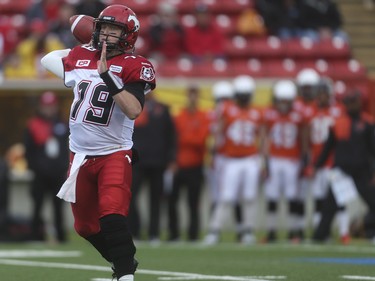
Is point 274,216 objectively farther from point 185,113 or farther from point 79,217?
point 79,217

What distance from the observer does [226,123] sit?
528 inches

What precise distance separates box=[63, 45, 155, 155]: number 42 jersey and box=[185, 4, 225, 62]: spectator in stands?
10165mm

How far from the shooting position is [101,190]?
21.2ft

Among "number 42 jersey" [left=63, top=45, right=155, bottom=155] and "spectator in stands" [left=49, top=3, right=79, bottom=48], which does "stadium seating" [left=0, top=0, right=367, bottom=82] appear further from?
"number 42 jersey" [left=63, top=45, right=155, bottom=155]

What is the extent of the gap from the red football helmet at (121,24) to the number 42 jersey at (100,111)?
0.08 m

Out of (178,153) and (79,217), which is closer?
(79,217)

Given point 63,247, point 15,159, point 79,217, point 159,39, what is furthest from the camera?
point 159,39

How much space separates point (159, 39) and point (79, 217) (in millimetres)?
10092

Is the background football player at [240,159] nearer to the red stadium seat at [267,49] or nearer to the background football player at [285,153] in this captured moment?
the background football player at [285,153]

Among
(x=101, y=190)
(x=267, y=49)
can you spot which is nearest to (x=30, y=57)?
(x=267, y=49)

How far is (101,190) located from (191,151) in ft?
24.0

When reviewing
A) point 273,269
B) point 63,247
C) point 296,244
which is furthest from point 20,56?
point 273,269

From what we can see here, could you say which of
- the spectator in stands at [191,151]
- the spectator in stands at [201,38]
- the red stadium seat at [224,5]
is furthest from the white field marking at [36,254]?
the red stadium seat at [224,5]

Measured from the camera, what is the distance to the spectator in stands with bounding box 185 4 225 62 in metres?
Result: 16.8
